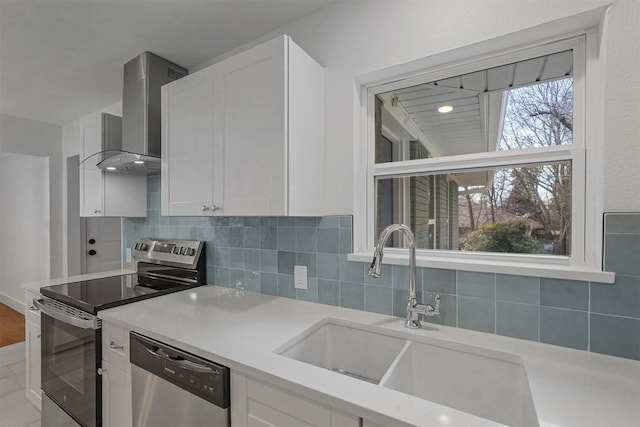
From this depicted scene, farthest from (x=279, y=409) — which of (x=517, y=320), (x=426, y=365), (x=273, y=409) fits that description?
(x=517, y=320)

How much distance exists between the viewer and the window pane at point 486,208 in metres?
1.20

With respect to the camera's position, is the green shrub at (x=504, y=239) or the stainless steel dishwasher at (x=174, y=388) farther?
the green shrub at (x=504, y=239)

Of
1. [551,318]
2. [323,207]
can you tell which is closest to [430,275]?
[551,318]

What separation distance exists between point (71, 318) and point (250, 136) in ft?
4.34

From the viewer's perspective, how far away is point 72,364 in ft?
5.30

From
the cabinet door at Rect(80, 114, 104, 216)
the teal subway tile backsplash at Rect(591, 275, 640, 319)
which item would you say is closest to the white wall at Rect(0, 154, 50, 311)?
the cabinet door at Rect(80, 114, 104, 216)

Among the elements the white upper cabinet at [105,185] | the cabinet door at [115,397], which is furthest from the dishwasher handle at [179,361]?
the white upper cabinet at [105,185]

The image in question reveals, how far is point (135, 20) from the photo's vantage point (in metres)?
1.66

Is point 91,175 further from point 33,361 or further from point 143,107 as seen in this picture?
point 33,361

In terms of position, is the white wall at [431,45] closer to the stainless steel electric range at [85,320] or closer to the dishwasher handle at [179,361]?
the dishwasher handle at [179,361]

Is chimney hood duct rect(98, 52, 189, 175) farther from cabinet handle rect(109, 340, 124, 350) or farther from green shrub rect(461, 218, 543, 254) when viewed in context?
green shrub rect(461, 218, 543, 254)

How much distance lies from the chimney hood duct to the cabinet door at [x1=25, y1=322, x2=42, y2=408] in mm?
1220

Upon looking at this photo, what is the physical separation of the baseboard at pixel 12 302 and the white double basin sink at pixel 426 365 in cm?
497

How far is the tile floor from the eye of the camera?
79.6 inches
